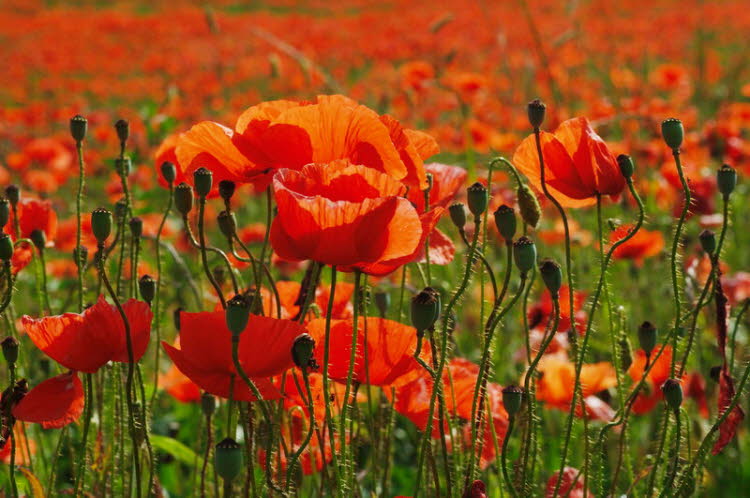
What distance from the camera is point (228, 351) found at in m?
0.97

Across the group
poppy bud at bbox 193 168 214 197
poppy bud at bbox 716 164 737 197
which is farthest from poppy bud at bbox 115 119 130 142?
poppy bud at bbox 716 164 737 197

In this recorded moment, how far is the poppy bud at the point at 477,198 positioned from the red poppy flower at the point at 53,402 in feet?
1.64

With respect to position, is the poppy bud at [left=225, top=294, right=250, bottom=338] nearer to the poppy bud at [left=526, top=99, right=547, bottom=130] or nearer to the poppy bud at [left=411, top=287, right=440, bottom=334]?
the poppy bud at [left=411, top=287, right=440, bottom=334]

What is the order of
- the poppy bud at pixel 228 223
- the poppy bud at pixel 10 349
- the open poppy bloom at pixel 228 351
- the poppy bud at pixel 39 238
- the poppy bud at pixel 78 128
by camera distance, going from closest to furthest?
1. the open poppy bloom at pixel 228 351
2. the poppy bud at pixel 10 349
3. the poppy bud at pixel 228 223
4. the poppy bud at pixel 78 128
5. the poppy bud at pixel 39 238

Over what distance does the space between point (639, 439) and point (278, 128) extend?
156cm

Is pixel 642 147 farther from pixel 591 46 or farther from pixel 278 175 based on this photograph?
pixel 591 46

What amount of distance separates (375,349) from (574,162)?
33 centimetres

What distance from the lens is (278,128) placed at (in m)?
1.07

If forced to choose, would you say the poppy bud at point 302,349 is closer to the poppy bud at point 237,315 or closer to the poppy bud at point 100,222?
the poppy bud at point 237,315

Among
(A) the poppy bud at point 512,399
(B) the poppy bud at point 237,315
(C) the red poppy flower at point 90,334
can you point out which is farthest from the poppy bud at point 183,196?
(A) the poppy bud at point 512,399

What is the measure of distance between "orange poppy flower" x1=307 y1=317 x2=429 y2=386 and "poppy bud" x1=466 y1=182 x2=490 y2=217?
158 mm

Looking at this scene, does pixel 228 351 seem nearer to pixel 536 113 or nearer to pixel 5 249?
pixel 5 249

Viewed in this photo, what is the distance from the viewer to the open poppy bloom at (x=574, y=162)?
3.72 feet

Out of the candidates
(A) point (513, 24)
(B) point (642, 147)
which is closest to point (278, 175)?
(B) point (642, 147)
